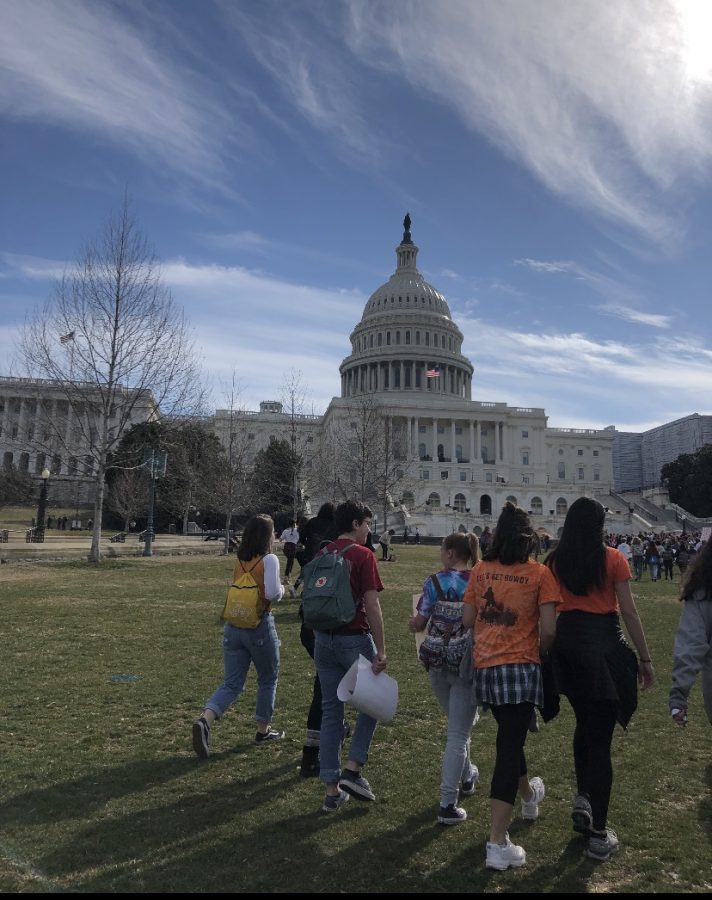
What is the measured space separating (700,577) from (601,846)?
192 cm

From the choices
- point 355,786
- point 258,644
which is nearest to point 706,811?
point 355,786

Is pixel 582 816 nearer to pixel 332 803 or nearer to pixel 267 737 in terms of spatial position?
pixel 332 803

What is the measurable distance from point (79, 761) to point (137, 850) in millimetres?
1894


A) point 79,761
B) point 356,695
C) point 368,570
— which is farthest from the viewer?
point 79,761

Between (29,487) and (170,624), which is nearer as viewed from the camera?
(170,624)

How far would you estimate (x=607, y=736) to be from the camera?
190 inches

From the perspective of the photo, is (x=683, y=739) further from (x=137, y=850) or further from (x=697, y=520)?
(x=697, y=520)

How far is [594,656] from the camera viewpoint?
4820mm

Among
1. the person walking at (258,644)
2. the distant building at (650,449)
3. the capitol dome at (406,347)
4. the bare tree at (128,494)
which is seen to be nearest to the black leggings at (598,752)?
the person walking at (258,644)

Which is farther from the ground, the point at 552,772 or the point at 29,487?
the point at 29,487

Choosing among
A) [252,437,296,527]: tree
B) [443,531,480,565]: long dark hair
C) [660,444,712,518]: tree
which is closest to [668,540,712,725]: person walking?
[443,531,480,565]: long dark hair

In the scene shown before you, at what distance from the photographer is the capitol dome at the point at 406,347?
115188mm

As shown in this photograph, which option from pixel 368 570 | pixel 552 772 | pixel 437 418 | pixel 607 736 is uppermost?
pixel 437 418

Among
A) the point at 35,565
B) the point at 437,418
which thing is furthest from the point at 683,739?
the point at 437,418
